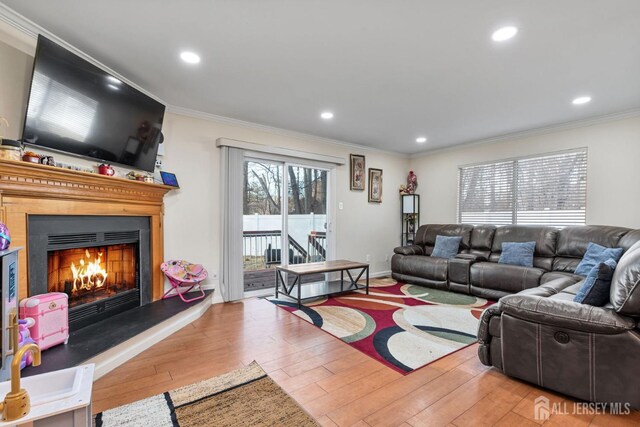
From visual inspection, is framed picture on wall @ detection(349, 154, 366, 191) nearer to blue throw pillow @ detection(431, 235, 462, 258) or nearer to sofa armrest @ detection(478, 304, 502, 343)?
blue throw pillow @ detection(431, 235, 462, 258)

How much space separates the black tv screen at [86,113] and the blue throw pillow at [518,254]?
470 cm

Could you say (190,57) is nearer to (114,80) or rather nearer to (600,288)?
(114,80)

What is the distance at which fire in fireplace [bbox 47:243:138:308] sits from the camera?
2453 mm

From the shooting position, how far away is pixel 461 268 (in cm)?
430

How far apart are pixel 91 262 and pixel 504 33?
153 inches

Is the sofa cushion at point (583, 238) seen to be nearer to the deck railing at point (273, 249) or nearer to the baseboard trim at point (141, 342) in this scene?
the deck railing at point (273, 249)

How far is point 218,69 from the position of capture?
8.80 ft

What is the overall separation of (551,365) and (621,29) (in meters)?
2.34

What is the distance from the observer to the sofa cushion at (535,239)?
4.01 m

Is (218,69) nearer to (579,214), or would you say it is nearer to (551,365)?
(551,365)

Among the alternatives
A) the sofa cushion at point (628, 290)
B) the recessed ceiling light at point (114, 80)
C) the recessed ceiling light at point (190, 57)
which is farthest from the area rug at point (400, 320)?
the recessed ceiling light at point (114, 80)

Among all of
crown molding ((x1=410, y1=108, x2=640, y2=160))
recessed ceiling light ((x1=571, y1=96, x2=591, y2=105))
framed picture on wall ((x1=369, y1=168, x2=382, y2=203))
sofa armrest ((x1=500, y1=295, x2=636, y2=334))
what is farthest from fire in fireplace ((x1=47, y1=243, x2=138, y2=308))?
crown molding ((x1=410, y1=108, x2=640, y2=160))

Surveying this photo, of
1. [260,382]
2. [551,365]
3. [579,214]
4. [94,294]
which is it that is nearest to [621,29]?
[551,365]

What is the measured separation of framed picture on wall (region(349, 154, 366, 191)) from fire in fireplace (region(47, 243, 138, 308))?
11.6 feet
